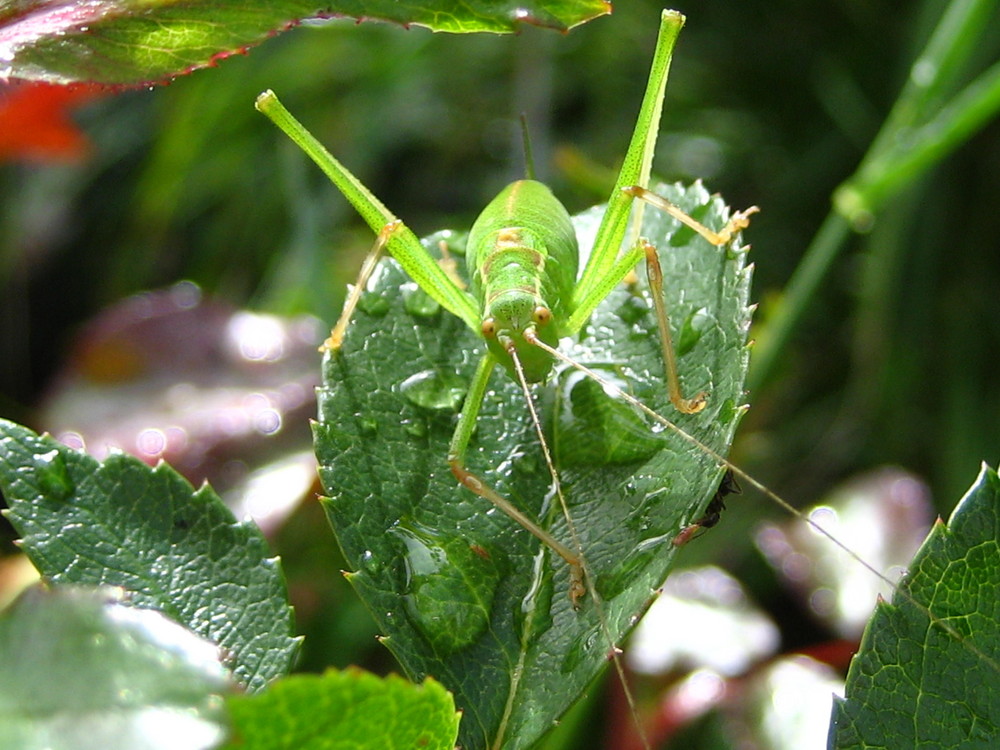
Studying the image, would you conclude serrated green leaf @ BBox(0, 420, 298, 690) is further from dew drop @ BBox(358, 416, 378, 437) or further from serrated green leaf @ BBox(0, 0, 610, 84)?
serrated green leaf @ BBox(0, 0, 610, 84)

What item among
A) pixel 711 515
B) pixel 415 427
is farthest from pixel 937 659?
pixel 415 427

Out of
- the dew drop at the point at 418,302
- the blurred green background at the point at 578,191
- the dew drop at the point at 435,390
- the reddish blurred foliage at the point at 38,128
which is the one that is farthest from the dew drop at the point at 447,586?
the reddish blurred foliage at the point at 38,128

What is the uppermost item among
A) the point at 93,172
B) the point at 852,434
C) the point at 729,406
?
the point at 729,406

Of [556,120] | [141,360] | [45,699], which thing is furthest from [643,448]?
[556,120]

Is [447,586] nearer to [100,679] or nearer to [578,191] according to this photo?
[100,679]

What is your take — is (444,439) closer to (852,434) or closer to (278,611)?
(278,611)

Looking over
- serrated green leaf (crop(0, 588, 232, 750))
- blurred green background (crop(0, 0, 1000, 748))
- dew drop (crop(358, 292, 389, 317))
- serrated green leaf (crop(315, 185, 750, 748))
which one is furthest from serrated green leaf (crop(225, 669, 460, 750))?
blurred green background (crop(0, 0, 1000, 748))
